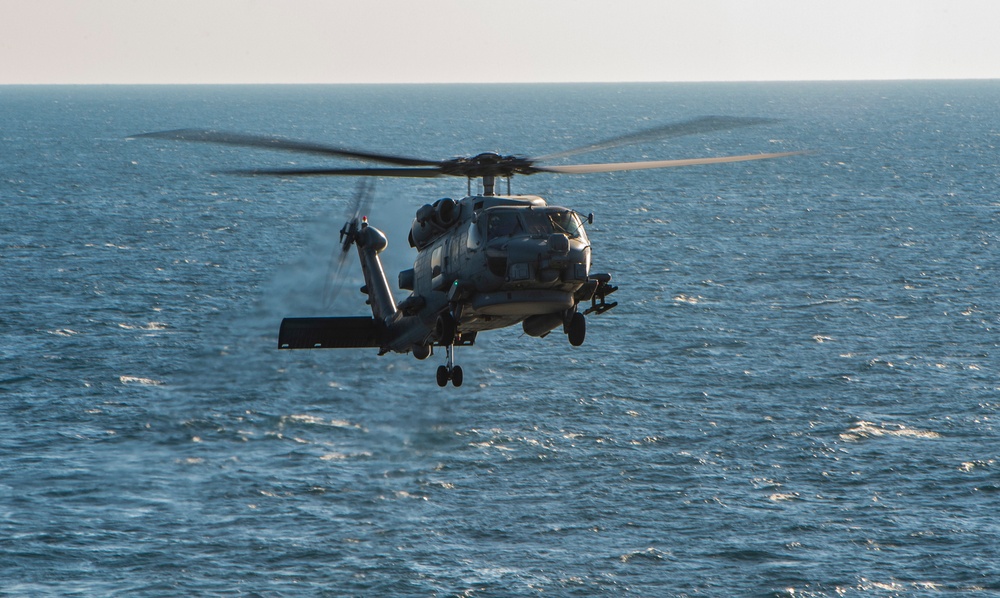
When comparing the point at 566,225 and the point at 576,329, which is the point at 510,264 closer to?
the point at 566,225

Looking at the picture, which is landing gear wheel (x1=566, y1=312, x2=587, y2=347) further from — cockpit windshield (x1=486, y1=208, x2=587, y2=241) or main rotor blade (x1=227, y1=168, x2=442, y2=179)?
main rotor blade (x1=227, y1=168, x2=442, y2=179)

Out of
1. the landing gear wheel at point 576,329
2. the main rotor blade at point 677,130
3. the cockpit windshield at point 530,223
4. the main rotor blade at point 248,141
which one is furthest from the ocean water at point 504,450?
the main rotor blade at point 677,130

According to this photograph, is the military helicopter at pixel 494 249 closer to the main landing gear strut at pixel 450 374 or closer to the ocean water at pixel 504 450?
the main landing gear strut at pixel 450 374

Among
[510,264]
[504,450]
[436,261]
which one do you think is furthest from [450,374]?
[504,450]

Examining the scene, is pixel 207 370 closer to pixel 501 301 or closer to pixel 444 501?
pixel 444 501

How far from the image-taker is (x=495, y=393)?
130 m

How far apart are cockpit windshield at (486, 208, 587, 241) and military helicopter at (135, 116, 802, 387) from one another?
0.03m

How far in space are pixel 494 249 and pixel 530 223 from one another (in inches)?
60.4

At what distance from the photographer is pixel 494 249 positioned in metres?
37.4

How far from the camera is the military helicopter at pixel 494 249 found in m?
36.8

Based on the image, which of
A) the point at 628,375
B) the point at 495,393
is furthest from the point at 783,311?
the point at 495,393

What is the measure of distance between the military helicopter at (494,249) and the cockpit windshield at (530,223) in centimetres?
3

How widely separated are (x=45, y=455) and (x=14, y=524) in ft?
37.3

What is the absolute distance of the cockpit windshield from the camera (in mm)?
38000
